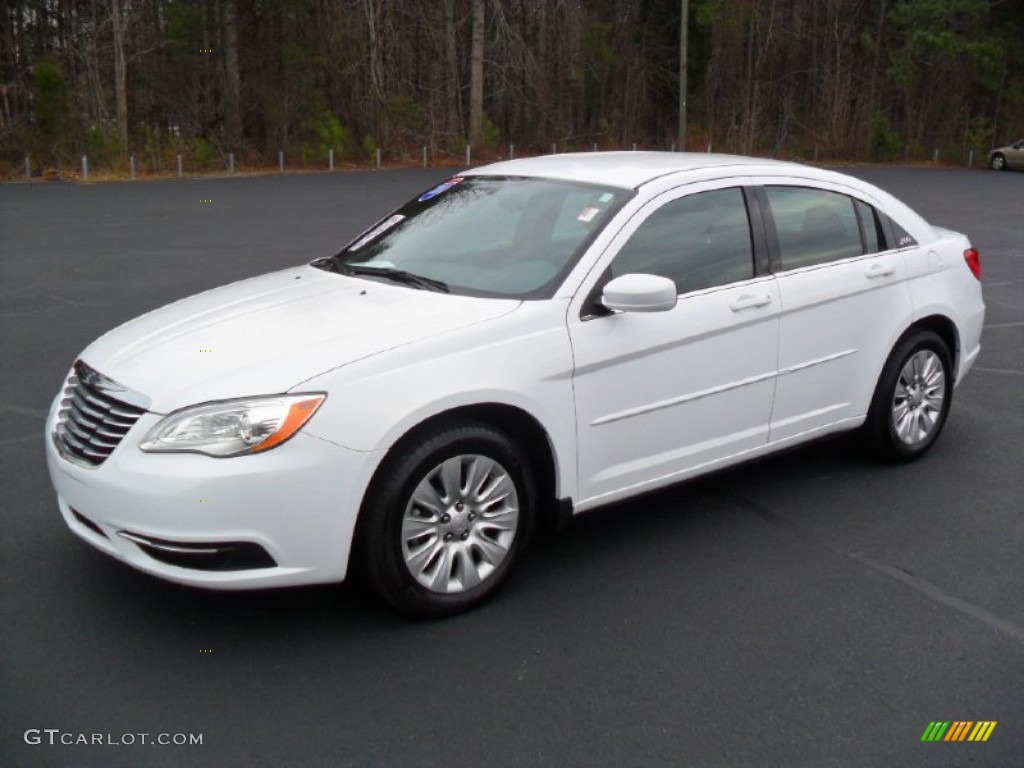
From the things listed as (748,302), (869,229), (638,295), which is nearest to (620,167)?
(748,302)

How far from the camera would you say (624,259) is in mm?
4535

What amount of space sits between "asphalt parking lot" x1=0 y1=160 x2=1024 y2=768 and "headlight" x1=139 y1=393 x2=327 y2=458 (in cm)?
75

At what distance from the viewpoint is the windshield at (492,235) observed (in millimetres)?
4508

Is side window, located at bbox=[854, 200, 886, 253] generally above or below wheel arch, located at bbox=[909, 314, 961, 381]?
above

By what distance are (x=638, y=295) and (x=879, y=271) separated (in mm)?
1884

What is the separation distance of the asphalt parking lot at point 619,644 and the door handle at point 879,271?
106cm

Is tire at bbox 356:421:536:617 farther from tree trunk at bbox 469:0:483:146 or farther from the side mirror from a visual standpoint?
tree trunk at bbox 469:0:483:146

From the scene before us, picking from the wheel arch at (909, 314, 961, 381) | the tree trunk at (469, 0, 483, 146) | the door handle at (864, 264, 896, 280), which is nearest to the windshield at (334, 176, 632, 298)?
the door handle at (864, 264, 896, 280)

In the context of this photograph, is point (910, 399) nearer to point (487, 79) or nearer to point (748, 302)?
point (748, 302)

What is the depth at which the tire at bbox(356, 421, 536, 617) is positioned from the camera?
→ 3805 mm

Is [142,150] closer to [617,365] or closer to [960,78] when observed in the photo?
[617,365]

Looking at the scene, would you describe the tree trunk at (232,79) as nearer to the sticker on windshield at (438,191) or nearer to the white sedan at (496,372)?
the sticker on windshield at (438,191)

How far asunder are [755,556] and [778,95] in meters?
52.2

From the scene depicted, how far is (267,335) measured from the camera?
408 centimetres
